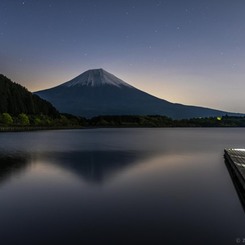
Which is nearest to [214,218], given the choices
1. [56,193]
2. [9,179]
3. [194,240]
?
[194,240]

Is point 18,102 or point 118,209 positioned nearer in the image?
point 118,209

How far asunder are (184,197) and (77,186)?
19.1ft

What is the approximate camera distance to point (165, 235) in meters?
9.20

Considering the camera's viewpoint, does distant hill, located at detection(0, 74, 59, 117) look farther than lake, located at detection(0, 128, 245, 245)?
Yes

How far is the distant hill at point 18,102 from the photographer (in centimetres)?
16275

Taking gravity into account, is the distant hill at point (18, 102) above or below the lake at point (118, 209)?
above

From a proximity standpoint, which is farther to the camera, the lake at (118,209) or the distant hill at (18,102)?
the distant hill at (18,102)

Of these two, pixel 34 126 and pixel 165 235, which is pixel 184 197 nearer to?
pixel 165 235

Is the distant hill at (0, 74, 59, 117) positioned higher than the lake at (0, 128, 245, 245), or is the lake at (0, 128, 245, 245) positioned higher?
the distant hill at (0, 74, 59, 117)

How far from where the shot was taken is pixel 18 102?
16950 centimetres

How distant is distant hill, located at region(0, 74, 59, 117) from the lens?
16275 centimetres

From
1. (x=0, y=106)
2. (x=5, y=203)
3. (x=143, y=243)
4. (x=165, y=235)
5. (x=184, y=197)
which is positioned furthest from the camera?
(x=0, y=106)

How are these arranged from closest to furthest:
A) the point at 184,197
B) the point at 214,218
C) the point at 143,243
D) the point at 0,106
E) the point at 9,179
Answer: the point at 143,243
the point at 214,218
the point at 184,197
the point at 9,179
the point at 0,106

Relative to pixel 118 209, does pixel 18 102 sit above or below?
above
